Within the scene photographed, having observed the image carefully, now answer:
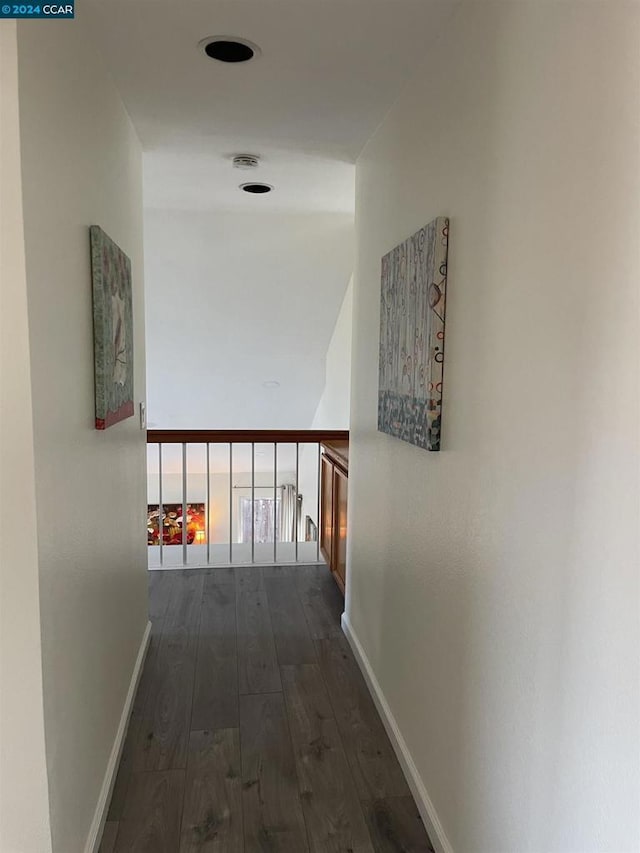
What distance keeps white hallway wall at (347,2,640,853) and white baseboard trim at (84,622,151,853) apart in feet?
3.30

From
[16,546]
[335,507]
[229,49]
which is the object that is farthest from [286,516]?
[16,546]

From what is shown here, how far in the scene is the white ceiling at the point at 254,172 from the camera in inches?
66.7

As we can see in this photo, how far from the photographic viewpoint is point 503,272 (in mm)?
1374

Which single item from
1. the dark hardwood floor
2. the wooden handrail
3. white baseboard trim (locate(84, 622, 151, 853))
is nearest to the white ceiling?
the wooden handrail

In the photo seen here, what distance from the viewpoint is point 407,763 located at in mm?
2057

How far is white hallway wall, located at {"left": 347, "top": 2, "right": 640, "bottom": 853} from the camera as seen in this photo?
0.98 m

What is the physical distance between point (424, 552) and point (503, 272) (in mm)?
942

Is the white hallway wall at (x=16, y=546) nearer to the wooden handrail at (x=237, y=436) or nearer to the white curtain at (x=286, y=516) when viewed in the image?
the wooden handrail at (x=237, y=436)

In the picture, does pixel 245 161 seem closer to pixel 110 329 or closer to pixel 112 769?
pixel 110 329

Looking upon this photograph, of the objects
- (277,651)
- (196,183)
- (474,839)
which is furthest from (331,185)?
(474,839)

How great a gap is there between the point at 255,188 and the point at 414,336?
6.17 feet

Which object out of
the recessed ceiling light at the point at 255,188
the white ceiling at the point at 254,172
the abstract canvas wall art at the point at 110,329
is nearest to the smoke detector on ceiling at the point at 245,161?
the white ceiling at the point at 254,172

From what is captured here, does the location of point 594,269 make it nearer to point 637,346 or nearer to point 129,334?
point 637,346

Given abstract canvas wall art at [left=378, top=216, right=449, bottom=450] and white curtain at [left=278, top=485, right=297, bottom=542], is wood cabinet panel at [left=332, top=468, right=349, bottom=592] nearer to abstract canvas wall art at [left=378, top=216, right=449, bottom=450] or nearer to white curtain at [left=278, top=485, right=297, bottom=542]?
abstract canvas wall art at [left=378, top=216, right=449, bottom=450]
